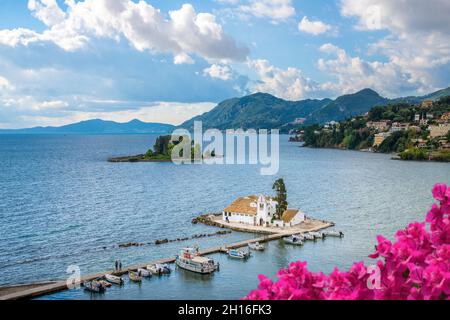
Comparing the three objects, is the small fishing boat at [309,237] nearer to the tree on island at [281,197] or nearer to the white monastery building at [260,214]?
the white monastery building at [260,214]

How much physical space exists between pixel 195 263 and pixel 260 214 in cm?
1353

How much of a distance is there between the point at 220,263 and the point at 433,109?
143128mm

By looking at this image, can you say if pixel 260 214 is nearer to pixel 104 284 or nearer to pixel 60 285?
pixel 104 284

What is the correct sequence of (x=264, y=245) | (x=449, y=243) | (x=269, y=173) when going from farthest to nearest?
(x=269, y=173)
(x=264, y=245)
(x=449, y=243)

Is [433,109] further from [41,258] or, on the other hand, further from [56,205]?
[41,258]

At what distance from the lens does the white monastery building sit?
38.6 meters

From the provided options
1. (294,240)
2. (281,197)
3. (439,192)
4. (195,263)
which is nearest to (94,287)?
(195,263)

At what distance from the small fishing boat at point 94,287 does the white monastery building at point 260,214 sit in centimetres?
1722

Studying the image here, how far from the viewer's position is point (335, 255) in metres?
30.0

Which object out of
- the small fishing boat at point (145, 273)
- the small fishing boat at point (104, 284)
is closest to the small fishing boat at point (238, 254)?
the small fishing boat at point (145, 273)

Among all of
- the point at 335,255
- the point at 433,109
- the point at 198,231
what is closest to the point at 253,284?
the point at 335,255

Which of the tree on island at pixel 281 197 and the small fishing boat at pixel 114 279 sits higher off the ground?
the tree on island at pixel 281 197

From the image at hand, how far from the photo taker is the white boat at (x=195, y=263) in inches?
1042

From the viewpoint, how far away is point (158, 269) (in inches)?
1045
